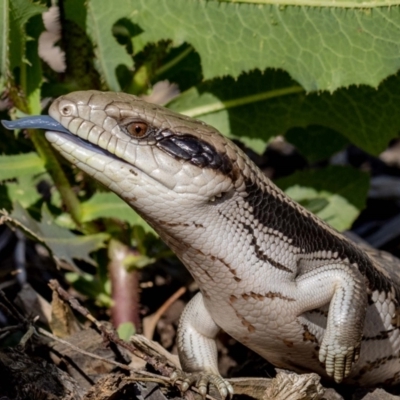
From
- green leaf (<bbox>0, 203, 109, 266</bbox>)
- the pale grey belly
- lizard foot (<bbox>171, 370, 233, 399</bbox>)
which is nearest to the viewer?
lizard foot (<bbox>171, 370, 233, 399</bbox>)

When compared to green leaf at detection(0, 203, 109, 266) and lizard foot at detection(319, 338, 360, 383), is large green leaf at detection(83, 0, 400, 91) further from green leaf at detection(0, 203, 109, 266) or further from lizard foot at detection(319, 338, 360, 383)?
lizard foot at detection(319, 338, 360, 383)

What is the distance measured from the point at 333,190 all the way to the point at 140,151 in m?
1.99

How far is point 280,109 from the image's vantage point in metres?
4.51

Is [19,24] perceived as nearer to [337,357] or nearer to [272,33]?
[272,33]

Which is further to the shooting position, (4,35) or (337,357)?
(4,35)

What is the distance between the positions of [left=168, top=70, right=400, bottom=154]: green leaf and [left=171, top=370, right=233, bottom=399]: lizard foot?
4.77 ft

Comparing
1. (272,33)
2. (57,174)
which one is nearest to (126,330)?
(57,174)

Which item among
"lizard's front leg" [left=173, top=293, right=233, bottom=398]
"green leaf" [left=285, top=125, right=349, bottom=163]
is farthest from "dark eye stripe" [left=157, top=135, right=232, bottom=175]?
"green leaf" [left=285, top=125, right=349, bottom=163]

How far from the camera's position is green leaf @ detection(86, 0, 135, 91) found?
3975mm

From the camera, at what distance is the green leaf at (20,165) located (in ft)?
13.3

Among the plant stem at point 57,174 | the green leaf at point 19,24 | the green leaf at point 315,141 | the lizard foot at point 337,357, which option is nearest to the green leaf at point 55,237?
the plant stem at point 57,174

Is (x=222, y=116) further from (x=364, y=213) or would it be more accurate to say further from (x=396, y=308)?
(x=364, y=213)

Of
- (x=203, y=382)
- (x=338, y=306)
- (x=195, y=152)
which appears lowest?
(x=203, y=382)

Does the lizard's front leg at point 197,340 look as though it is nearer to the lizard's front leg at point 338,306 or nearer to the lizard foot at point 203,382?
the lizard foot at point 203,382
